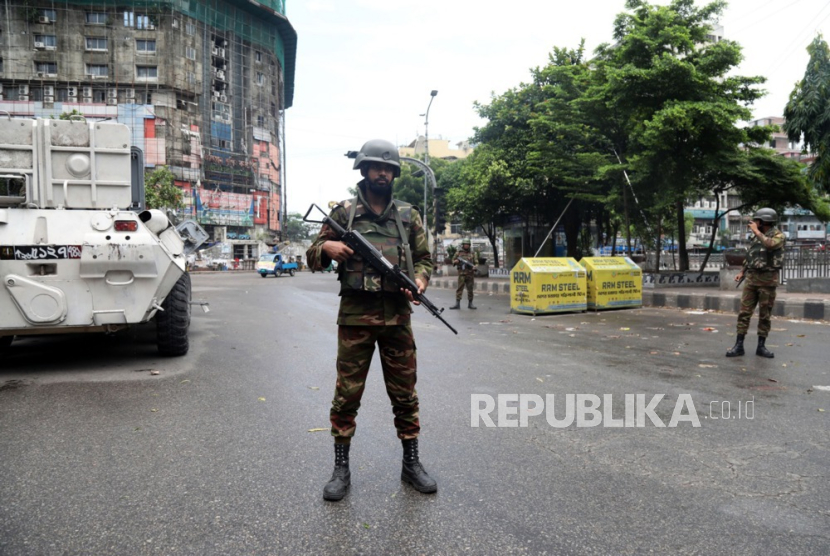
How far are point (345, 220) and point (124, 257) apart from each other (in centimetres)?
358

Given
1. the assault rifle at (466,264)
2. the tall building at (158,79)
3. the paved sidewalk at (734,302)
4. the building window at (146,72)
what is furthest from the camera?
the building window at (146,72)

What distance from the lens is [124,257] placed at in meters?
5.77

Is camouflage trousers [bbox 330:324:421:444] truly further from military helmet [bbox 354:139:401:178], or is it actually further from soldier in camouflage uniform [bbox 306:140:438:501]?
military helmet [bbox 354:139:401:178]

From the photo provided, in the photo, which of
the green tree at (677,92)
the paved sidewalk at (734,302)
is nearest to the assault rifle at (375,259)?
the paved sidewalk at (734,302)

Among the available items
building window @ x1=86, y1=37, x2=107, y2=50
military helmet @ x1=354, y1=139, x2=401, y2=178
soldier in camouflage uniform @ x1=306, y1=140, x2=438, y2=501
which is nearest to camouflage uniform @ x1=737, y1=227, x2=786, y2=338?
soldier in camouflage uniform @ x1=306, y1=140, x2=438, y2=501

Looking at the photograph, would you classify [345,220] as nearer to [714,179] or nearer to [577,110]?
[577,110]

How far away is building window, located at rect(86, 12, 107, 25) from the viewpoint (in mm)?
47000

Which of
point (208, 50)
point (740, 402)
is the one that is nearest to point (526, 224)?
point (740, 402)

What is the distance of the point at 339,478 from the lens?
2.96 meters

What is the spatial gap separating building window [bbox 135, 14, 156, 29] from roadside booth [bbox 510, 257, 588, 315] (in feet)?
152

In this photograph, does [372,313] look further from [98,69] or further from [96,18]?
[96,18]

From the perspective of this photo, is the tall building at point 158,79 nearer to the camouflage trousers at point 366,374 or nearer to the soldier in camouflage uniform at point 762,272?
the soldier in camouflage uniform at point 762,272

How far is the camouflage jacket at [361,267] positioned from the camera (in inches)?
121

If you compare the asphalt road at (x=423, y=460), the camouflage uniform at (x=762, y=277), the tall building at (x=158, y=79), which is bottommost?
the asphalt road at (x=423, y=460)
